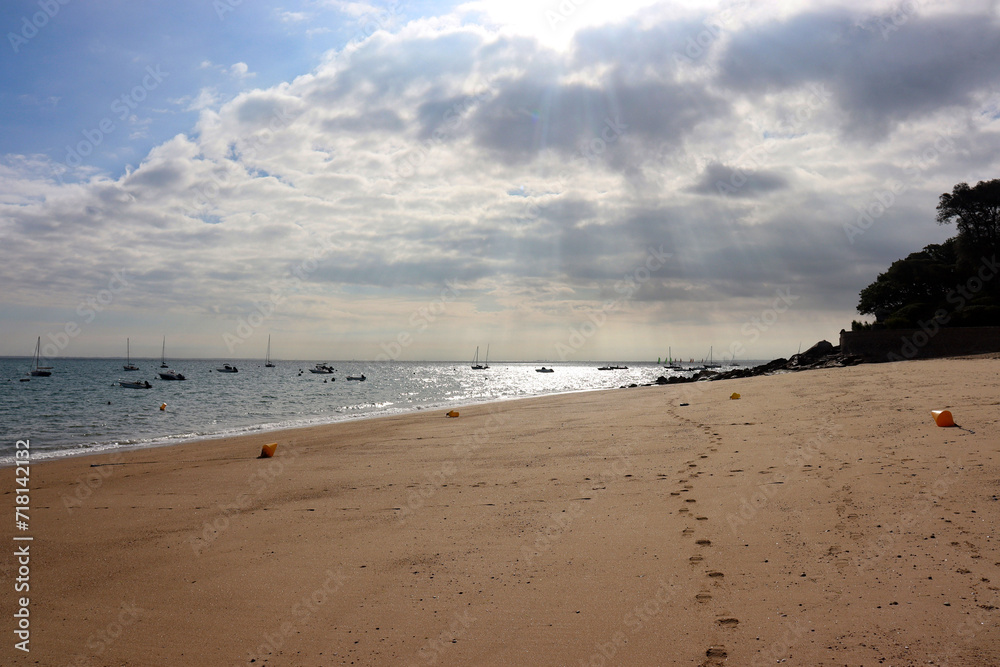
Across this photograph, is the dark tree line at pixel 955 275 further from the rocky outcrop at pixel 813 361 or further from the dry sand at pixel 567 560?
the dry sand at pixel 567 560

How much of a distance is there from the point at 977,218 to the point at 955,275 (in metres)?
4.81

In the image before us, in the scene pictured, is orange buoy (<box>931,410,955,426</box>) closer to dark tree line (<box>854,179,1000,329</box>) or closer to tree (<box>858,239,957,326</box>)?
dark tree line (<box>854,179,1000,329</box>)

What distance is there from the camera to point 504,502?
7949mm

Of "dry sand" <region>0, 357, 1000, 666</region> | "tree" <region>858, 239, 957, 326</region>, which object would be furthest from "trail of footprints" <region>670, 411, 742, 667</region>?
"tree" <region>858, 239, 957, 326</region>

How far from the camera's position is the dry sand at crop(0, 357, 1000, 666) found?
4.16 metres

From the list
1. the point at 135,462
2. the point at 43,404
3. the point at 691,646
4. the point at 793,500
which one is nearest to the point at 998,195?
the point at 793,500

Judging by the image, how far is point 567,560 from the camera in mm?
5652

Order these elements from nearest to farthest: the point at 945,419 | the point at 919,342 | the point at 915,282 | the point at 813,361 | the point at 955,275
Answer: the point at 945,419 < the point at 919,342 < the point at 813,361 < the point at 955,275 < the point at 915,282

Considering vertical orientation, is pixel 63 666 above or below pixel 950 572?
below

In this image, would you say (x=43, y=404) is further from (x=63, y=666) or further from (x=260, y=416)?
(x=63, y=666)

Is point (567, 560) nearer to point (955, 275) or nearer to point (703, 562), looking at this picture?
point (703, 562)

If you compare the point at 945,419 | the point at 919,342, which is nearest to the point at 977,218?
the point at 919,342

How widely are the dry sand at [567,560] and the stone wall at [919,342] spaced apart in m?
30.4

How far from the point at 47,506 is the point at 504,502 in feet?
28.0
